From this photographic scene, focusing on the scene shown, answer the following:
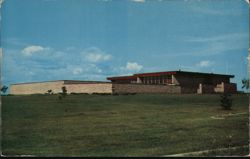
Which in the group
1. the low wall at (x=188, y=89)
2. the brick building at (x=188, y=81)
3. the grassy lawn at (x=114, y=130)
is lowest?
the grassy lawn at (x=114, y=130)

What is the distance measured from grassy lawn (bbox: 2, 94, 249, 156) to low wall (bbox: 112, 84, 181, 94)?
15104mm

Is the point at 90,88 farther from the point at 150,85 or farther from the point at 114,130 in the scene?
the point at 114,130

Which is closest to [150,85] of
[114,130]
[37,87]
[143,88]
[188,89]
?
[143,88]

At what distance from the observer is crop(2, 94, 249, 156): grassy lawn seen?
15.9m

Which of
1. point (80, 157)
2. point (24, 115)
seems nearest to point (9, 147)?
point (80, 157)

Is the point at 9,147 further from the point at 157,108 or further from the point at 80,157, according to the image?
the point at 157,108

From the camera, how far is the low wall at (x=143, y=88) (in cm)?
4366

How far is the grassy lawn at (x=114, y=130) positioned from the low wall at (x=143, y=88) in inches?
595

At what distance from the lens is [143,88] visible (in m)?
46.5

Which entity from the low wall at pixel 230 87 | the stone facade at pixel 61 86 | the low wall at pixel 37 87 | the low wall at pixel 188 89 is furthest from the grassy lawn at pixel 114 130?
the low wall at pixel 230 87

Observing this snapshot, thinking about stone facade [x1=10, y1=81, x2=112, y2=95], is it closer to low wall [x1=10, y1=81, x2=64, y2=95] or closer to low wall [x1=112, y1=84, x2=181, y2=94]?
low wall [x1=10, y1=81, x2=64, y2=95]

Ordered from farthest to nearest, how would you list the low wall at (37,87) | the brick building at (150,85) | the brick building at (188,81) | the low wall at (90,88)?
the brick building at (188,81)
the low wall at (37,87)
the brick building at (150,85)
the low wall at (90,88)

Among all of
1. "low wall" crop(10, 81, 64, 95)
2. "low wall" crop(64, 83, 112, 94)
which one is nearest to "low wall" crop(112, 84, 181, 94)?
"low wall" crop(64, 83, 112, 94)

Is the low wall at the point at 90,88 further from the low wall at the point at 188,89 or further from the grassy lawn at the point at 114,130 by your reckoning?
the grassy lawn at the point at 114,130
